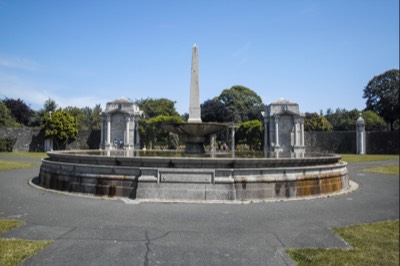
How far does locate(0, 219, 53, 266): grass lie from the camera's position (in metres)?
4.35

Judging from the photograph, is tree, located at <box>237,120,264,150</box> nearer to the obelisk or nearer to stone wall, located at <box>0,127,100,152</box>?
stone wall, located at <box>0,127,100,152</box>

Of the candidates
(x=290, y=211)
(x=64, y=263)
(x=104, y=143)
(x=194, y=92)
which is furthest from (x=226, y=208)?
(x=104, y=143)

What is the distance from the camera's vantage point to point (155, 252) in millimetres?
4824

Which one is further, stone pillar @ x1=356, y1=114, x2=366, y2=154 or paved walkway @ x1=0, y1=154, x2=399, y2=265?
stone pillar @ x1=356, y1=114, x2=366, y2=154

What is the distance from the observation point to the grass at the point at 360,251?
Answer: 14.8 ft

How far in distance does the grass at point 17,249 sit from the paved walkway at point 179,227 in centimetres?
16

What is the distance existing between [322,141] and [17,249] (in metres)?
49.8

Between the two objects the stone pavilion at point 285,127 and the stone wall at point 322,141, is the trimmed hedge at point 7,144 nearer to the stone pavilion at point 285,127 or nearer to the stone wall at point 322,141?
the stone wall at point 322,141

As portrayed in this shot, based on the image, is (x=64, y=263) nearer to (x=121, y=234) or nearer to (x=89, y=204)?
(x=121, y=234)

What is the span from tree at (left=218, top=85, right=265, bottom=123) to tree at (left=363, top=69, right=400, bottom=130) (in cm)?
2460

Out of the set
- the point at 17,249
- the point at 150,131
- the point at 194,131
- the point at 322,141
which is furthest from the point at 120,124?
the point at 17,249

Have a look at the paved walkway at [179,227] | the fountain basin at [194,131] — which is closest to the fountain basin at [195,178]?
the paved walkway at [179,227]

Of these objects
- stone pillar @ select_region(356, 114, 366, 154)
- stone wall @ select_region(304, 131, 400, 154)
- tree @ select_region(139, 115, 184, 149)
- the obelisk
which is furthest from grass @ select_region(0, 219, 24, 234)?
stone wall @ select_region(304, 131, 400, 154)

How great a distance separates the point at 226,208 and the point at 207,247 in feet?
9.85
